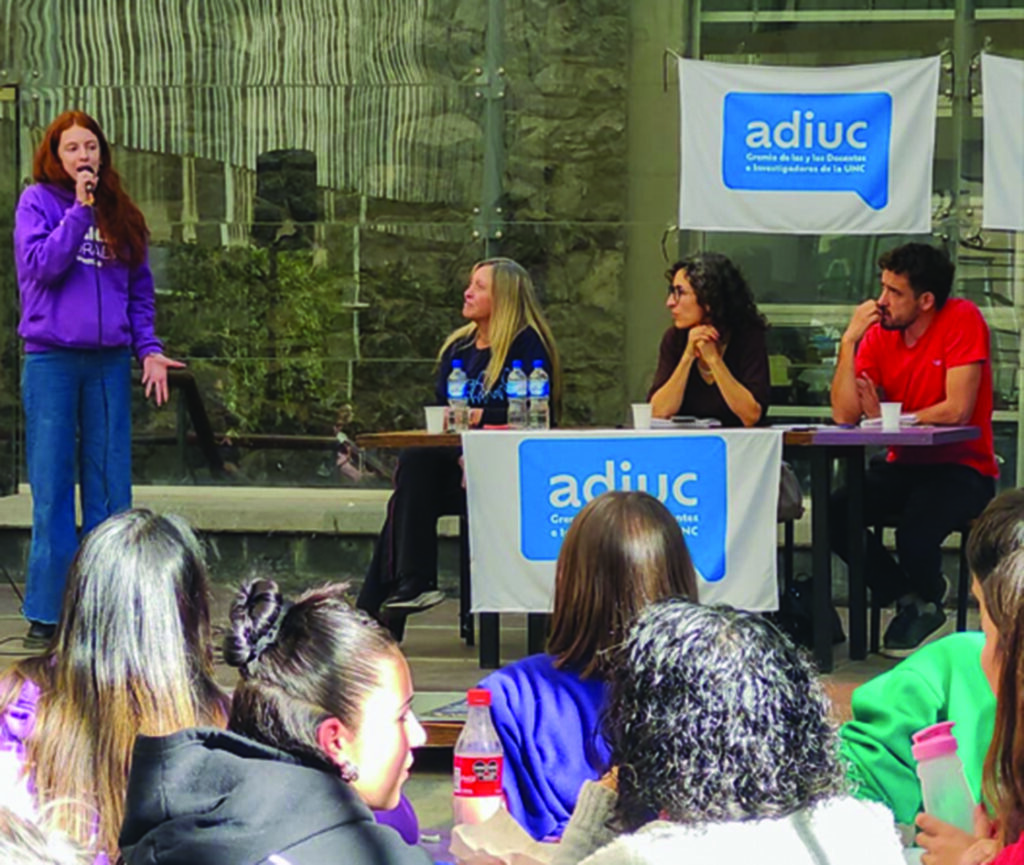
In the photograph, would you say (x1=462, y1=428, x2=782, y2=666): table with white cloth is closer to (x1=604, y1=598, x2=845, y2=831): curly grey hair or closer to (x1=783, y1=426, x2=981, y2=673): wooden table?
(x1=783, y1=426, x2=981, y2=673): wooden table

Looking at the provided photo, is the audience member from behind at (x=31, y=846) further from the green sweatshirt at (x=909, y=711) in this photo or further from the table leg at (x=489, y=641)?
the table leg at (x=489, y=641)

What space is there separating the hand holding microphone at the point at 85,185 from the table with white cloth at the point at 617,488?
1576 millimetres

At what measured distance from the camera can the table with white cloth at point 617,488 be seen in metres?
5.88

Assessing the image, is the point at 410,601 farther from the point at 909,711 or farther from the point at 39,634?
the point at 909,711

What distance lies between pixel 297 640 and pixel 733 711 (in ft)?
2.07

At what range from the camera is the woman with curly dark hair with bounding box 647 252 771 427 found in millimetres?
6391

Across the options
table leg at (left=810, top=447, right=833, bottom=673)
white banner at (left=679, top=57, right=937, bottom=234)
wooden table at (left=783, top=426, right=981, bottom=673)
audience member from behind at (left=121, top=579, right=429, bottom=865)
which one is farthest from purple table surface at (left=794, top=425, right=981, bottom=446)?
audience member from behind at (left=121, top=579, right=429, bottom=865)

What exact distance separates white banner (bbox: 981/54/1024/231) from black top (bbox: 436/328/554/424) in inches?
66.7

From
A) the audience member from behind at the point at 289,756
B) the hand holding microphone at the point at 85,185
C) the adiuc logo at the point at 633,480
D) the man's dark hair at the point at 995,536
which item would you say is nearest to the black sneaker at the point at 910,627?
the adiuc logo at the point at 633,480

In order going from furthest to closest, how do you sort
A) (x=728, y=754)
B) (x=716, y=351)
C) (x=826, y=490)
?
→ (x=716, y=351) < (x=826, y=490) < (x=728, y=754)

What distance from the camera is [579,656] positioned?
10.5 ft

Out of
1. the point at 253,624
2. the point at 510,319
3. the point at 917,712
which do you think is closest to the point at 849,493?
the point at 510,319

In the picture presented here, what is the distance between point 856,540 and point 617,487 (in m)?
1.01

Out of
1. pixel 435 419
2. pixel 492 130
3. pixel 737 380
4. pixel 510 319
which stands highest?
pixel 492 130
